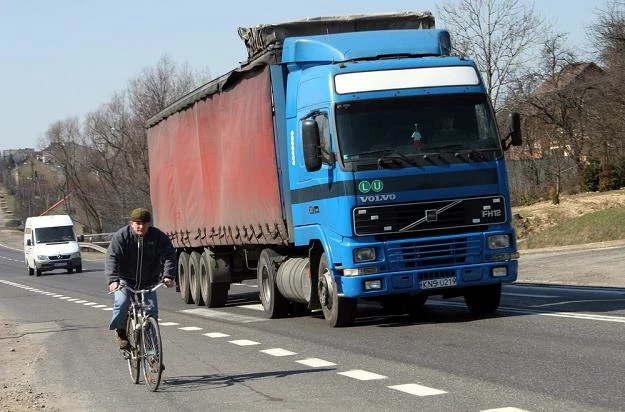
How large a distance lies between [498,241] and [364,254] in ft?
6.02

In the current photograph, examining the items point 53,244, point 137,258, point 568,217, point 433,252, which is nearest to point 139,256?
point 137,258

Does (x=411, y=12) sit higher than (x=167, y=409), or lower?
higher

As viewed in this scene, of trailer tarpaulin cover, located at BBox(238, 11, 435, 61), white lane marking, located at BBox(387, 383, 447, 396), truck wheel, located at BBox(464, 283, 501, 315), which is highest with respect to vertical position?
trailer tarpaulin cover, located at BBox(238, 11, 435, 61)

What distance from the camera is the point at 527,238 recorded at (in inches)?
1587

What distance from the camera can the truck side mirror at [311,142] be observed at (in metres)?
14.5

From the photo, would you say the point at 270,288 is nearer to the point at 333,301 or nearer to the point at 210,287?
the point at 333,301

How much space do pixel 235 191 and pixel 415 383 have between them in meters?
9.69

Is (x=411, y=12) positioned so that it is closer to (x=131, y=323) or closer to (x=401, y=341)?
(x=401, y=341)

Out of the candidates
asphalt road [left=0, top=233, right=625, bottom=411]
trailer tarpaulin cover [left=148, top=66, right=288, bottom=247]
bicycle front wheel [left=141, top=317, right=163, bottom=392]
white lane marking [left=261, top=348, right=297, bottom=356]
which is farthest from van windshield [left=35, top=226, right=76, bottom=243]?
bicycle front wheel [left=141, top=317, right=163, bottom=392]

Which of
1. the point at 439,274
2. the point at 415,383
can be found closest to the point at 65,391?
the point at 415,383

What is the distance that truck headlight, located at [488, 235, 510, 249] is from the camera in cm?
1466

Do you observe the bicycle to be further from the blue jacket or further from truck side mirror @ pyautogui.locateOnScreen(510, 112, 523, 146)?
truck side mirror @ pyautogui.locateOnScreen(510, 112, 523, 146)

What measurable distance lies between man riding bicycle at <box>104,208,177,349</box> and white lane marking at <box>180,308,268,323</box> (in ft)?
23.8

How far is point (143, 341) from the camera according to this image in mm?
10758
